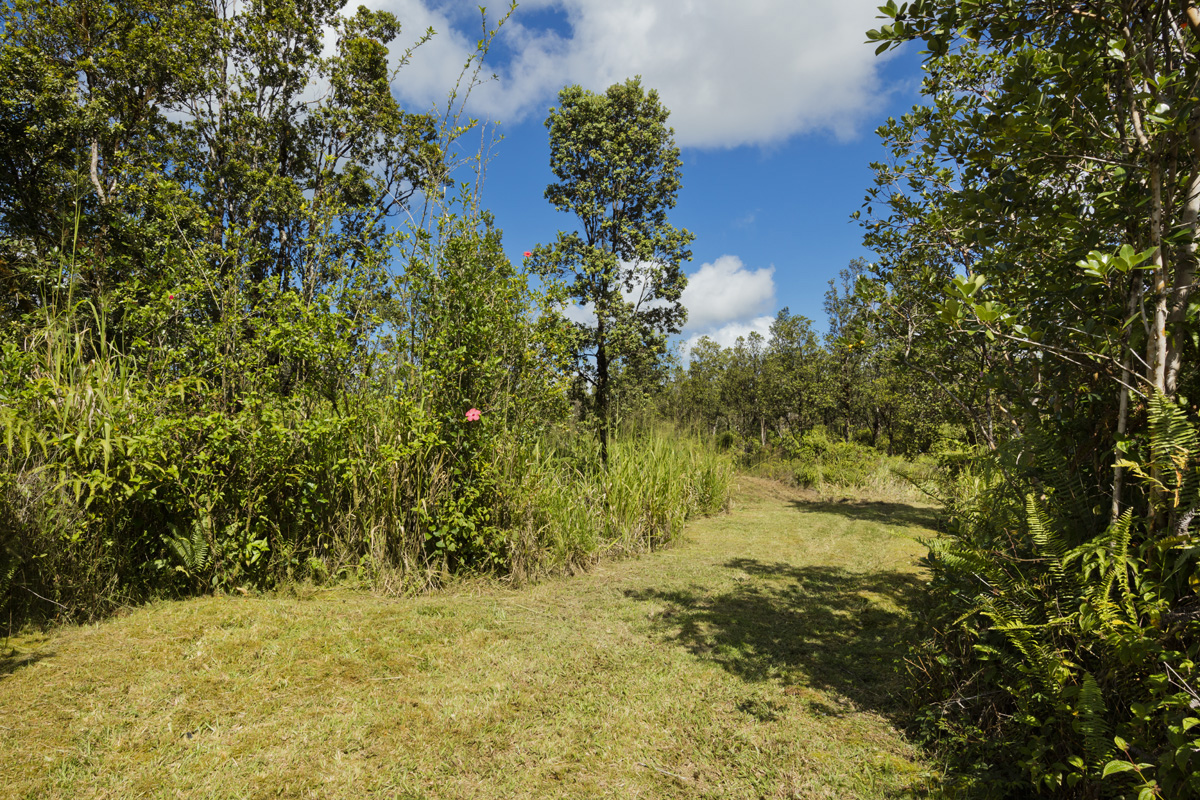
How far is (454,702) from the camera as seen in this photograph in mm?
2980

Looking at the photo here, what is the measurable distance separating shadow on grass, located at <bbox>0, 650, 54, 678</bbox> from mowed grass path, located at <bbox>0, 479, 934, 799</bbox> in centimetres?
1

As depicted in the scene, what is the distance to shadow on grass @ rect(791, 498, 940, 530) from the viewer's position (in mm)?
9312

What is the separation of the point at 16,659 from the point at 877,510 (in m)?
11.6

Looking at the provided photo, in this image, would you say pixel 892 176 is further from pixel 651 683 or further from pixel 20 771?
pixel 20 771

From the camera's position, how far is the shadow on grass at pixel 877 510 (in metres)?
9.31

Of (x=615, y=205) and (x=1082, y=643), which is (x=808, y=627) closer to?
(x=1082, y=643)

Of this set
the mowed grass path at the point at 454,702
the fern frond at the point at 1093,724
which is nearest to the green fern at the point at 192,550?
the mowed grass path at the point at 454,702

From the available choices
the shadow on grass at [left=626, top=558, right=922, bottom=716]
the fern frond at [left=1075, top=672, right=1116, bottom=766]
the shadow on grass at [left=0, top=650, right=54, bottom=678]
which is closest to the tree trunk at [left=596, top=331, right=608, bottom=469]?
the shadow on grass at [left=626, top=558, right=922, bottom=716]

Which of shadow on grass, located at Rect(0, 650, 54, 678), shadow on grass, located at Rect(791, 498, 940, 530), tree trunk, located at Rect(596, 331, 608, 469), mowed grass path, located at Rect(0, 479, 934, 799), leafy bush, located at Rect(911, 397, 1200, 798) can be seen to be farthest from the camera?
tree trunk, located at Rect(596, 331, 608, 469)

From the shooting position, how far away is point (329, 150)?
14781 mm

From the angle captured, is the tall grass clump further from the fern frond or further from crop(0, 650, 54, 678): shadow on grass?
the fern frond

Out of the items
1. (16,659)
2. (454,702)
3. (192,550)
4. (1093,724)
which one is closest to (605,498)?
(454,702)

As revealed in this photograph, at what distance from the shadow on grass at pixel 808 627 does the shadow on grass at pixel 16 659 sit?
12.1 feet

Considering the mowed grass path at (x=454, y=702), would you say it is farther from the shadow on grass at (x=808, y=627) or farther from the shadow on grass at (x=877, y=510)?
the shadow on grass at (x=877, y=510)
